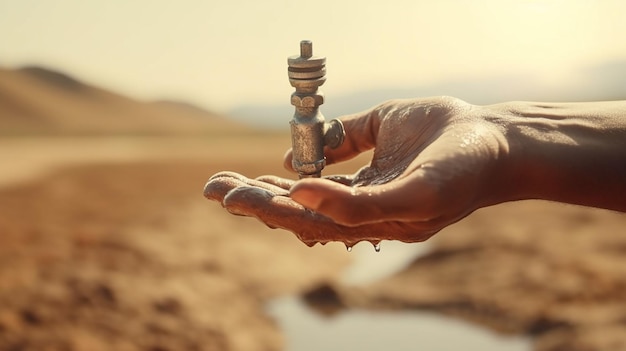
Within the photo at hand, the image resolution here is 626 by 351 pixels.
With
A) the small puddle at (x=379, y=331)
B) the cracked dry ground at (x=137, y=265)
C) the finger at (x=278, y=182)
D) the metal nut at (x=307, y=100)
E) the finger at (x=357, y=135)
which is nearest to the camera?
the finger at (x=278, y=182)

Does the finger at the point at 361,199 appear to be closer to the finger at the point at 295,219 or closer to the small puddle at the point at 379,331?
the finger at the point at 295,219

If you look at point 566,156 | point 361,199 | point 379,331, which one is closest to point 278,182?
point 361,199

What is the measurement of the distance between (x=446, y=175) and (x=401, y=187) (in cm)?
19

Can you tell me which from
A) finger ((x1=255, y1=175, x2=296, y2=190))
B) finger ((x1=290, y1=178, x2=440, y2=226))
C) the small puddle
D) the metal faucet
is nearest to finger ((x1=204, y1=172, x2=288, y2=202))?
finger ((x1=255, y1=175, x2=296, y2=190))

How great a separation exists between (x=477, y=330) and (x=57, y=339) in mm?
5718

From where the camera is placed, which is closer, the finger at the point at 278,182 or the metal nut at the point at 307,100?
the finger at the point at 278,182

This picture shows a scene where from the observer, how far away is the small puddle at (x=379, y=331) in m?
10.6

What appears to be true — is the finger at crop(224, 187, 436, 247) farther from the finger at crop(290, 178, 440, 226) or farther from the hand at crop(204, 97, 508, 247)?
the finger at crop(290, 178, 440, 226)

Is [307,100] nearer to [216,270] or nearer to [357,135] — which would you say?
[357,135]

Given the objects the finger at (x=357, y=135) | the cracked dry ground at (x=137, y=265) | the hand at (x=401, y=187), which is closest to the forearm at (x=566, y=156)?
the hand at (x=401, y=187)

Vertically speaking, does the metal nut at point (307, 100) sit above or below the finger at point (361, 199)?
above

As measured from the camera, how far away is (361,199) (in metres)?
2.55

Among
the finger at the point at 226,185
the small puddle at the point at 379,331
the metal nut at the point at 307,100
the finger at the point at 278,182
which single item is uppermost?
the metal nut at the point at 307,100

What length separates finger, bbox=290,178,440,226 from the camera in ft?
8.32
